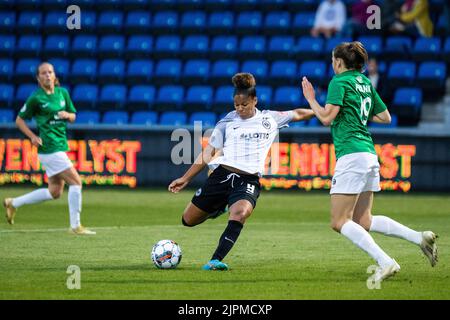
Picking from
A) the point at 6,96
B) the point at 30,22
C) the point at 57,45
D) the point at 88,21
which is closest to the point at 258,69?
the point at 88,21

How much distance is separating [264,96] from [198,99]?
5.68 ft

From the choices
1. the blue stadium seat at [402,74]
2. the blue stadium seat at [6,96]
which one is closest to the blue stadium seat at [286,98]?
the blue stadium seat at [402,74]

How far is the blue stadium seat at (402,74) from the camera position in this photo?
22469mm

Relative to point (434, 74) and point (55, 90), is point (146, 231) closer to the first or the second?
point (55, 90)

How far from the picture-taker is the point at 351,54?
8.94 meters

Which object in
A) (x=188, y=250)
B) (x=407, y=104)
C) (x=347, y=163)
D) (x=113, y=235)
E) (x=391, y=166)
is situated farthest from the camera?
(x=407, y=104)

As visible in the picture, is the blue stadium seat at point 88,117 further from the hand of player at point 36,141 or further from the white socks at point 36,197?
the hand of player at point 36,141

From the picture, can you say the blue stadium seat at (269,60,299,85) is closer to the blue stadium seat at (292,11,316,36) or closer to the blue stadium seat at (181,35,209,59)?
the blue stadium seat at (292,11,316,36)

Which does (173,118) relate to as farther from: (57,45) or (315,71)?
(57,45)

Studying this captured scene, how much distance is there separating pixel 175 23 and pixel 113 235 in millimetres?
13388

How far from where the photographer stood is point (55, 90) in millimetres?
13812

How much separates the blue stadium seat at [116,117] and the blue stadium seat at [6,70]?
3.80m

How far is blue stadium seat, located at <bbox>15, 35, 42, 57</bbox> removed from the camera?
85.2 feet
